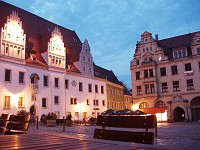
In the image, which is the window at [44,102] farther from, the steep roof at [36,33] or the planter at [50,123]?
the planter at [50,123]

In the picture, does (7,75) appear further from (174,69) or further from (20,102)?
(174,69)

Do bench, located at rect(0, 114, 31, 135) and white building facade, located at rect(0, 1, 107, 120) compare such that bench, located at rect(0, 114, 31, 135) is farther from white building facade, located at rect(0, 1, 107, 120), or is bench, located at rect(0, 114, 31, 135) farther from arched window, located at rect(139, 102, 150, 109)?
arched window, located at rect(139, 102, 150, 109)

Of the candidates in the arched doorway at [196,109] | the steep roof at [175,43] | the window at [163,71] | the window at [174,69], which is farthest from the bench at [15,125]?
the steep roof at [175,43]

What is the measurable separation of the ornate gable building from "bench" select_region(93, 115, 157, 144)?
3154 cm

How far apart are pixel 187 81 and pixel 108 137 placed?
41486 millimetres

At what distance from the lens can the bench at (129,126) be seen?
4547 millimetres

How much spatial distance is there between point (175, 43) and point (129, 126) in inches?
1826

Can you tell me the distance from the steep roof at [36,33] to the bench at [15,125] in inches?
1290

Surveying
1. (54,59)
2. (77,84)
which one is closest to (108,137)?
(54,59)

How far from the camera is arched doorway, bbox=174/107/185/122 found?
44.3 m

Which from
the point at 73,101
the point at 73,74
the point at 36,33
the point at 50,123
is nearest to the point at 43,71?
the point at 73,74

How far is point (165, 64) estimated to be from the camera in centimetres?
4625

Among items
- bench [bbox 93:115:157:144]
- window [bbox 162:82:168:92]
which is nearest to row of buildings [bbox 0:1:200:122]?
window [bbox 162:82:168:92]

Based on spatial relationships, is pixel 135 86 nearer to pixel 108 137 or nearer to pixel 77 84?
pixel 77 84
